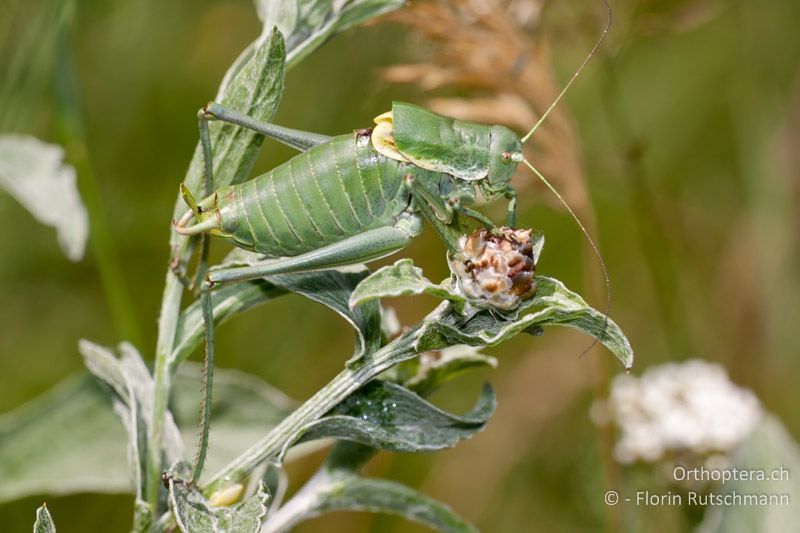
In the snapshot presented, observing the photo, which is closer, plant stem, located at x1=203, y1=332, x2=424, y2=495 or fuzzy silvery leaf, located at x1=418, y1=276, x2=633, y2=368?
fuzzy silvery leaf, located at x1=418, y1=276, x2=633, y2=368

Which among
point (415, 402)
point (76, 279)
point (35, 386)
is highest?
point (415, 402)

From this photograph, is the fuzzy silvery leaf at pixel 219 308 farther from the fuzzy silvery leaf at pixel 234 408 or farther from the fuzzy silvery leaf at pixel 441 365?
the fuzzy silvery leaf at pixel 234 408

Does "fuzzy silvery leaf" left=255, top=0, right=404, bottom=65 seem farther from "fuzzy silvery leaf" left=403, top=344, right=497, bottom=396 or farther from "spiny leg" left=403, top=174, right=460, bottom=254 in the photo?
"fuzzy silvery leaf" left=403, top=344, right=497, bottom=396

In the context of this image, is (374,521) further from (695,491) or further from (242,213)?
(242,213)

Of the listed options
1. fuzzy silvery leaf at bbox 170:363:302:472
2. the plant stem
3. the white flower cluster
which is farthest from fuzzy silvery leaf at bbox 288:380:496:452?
the white flower cluster

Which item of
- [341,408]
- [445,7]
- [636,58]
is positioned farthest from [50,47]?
[636,58]

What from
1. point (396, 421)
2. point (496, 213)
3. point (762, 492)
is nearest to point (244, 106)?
point (396, 421)
